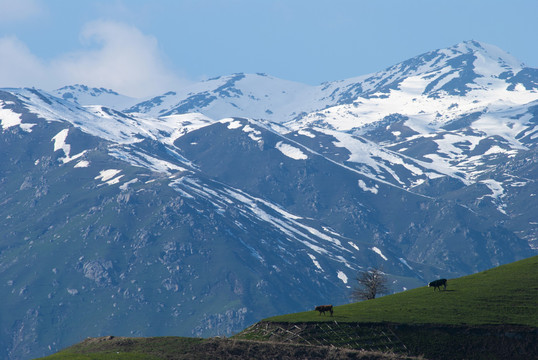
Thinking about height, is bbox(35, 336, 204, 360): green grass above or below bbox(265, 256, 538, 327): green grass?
above

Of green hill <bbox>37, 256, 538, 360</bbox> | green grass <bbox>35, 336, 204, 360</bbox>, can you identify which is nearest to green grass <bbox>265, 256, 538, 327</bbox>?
green hill <bbox>37, 256, 538, 360</bbox>

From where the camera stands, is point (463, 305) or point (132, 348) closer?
point (132, 348)

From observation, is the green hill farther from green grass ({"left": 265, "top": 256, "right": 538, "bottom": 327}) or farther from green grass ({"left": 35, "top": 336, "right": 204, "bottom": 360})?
green grass ({"left": 265, "top": 256, "right": 538, "bottom": 327})

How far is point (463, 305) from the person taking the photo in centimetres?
12088

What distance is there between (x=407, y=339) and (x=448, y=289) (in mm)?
28312

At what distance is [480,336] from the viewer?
361 ft

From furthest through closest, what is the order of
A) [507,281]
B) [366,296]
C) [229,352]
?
[366,296], [507,281], [229,352]

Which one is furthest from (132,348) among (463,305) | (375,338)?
(463,305)

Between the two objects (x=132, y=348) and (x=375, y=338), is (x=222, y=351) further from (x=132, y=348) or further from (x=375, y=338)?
(x=375, y=338)

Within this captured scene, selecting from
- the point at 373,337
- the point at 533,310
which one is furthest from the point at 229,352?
the point at 533,310

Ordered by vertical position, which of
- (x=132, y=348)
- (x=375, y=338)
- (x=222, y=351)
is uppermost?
(x=132, y=348)

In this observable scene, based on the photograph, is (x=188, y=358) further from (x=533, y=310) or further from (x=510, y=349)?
(x=533, y=310)

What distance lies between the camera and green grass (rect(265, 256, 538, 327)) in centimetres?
11388

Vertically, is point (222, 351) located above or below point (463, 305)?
above
